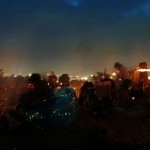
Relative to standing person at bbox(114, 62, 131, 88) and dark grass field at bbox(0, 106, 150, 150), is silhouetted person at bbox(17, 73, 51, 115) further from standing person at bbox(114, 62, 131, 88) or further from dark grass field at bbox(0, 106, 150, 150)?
standing person at bbox(114, 62, 131, 88)

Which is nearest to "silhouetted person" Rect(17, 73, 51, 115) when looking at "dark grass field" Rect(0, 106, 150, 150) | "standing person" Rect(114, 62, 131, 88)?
"dark grass field" Rect(0, 106, 150, 150)

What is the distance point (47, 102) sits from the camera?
1172cm

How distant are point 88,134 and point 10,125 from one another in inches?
107

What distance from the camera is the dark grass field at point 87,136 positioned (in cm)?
924

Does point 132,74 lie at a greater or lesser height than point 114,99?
greater

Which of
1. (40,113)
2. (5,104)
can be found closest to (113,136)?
(40,113)

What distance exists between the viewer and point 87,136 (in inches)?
399

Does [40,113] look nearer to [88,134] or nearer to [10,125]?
[10,125]

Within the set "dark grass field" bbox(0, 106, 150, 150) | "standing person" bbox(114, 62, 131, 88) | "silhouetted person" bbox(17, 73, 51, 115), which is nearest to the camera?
"dark grass field" bbox(0, 106, 150, 150)

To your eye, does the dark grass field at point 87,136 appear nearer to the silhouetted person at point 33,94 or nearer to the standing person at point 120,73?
the silhouetted person at point 33,94

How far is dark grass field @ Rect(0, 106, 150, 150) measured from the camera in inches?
364

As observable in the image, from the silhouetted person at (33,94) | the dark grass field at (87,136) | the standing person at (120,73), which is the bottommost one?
the dark grass field at (87,136)

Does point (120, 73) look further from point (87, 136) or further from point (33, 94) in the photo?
point (87, 136)

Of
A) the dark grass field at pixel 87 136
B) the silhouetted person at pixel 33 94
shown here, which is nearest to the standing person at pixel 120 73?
the dark grass field at pixel 87 136
